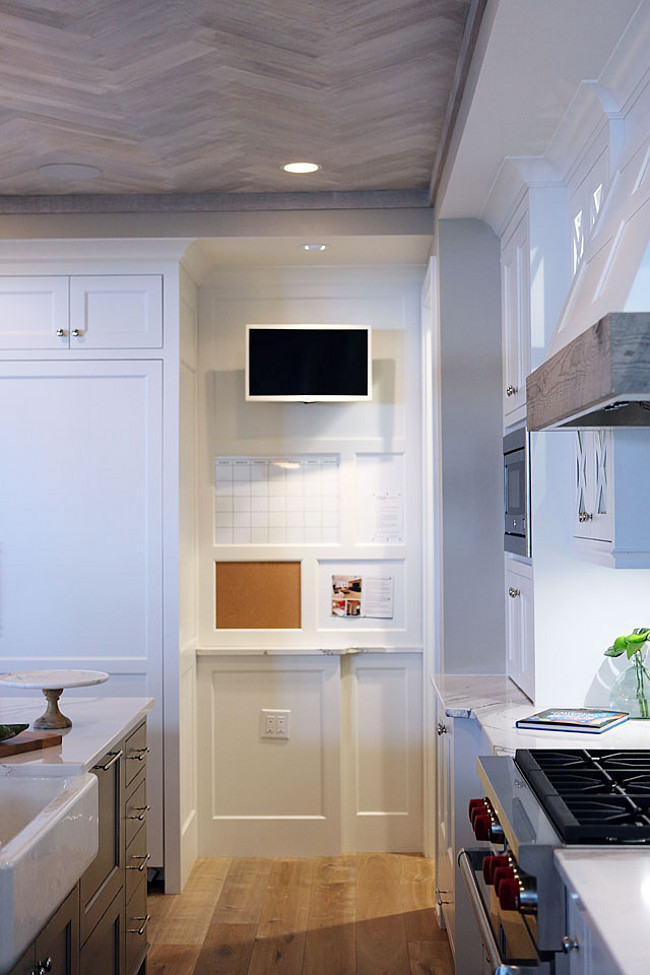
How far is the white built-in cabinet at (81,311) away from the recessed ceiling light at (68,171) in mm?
441

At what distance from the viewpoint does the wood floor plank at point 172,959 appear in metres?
3.27

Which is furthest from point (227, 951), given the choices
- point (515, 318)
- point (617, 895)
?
point (515, 318)

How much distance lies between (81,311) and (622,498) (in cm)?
245

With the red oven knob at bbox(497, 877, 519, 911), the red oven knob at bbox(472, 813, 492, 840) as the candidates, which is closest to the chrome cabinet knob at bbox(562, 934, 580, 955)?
the red oven knob at bbox(497, 877, 519, 911)

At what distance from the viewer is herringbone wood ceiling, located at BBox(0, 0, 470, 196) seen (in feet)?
8.02

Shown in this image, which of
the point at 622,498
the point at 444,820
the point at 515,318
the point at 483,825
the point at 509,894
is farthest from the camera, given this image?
the point at 444,820

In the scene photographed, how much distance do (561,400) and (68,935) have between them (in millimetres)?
1588

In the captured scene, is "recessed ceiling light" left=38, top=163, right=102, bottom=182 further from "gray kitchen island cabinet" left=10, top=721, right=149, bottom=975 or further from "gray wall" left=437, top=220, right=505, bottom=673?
"gray kitchen island cabinet" left=10, top=721, right=149, bottom=975

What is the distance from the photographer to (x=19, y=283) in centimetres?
403

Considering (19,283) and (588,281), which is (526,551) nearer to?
(588,281)

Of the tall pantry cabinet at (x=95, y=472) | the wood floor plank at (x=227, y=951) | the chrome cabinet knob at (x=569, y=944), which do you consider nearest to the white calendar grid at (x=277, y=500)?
the tall pantry cabinet at (x=95, y=472)

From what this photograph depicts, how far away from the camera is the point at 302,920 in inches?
145

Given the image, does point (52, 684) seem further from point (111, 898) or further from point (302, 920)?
point (302, 920)

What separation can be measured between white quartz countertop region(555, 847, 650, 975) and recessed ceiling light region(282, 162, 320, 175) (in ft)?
8.46
